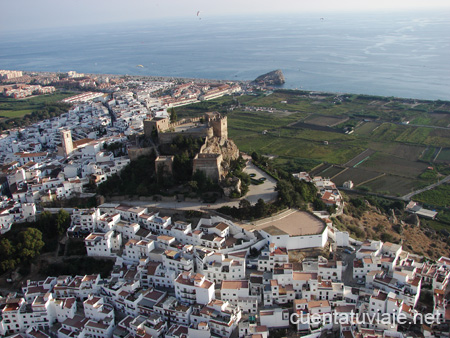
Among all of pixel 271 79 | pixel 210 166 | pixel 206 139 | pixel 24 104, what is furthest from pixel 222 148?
pixel 271 79

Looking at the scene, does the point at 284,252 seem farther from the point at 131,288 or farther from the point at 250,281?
the point at 131,288

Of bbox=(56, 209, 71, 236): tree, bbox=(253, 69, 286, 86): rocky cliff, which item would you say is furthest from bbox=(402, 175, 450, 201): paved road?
bbox=(253, 69, 286, 86): rocky cliff

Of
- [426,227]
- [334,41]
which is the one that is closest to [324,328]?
[426,227]

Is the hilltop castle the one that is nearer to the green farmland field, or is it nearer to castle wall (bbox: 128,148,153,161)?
castle wall (bbox: 128,148,153,161)

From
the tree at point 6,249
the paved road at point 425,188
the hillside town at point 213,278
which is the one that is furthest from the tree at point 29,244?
the paved road at point 425,188

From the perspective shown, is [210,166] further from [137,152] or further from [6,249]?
[6,249]
